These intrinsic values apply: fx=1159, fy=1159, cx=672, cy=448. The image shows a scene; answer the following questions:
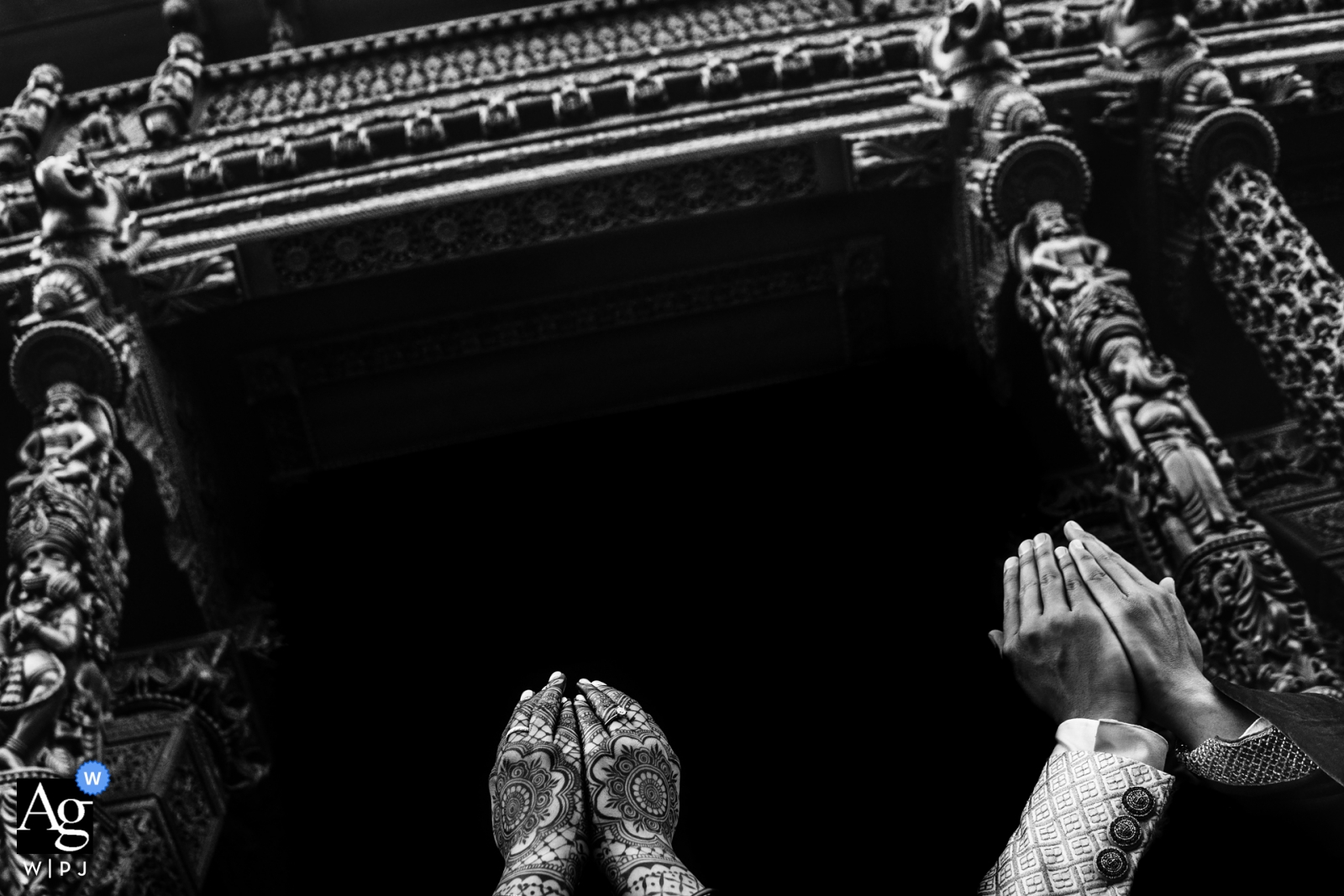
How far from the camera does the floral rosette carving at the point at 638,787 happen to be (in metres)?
1.95

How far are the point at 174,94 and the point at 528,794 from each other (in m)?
4.02

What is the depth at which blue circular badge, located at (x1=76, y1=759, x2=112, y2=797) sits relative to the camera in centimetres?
264

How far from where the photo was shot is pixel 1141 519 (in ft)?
9.80

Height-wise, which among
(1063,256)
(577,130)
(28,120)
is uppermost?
(28,120)

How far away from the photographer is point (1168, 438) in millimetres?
2943

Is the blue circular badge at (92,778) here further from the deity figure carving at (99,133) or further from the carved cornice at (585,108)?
the deity figure carving at (99,133)

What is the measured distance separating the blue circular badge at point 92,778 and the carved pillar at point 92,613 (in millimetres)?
26

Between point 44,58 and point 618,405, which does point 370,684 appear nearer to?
point 618,405

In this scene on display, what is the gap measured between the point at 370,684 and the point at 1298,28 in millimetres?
4116

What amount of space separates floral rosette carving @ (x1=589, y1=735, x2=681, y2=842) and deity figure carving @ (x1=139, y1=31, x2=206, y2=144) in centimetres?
367

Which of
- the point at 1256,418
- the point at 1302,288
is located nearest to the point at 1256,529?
the point at 1302,288

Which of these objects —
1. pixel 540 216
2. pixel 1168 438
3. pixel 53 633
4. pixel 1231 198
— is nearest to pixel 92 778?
pixel 53 633

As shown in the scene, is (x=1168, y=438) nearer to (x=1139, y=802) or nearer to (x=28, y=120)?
(x=1139, y=802)

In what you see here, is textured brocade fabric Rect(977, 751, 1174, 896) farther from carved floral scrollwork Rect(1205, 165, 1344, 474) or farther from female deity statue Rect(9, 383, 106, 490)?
female deity statue Rect(9, 383, 106, 490)
